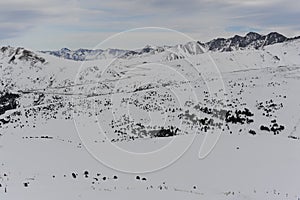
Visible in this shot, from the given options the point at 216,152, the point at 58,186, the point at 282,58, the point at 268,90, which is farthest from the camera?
the point at 282,58

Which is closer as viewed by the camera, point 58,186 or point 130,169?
point 58,186

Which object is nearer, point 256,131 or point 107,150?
point 107,150

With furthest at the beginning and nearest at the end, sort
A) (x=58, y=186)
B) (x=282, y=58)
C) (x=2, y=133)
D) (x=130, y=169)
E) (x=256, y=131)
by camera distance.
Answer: (x=282, y=58) < (x=2, y=133) < (x=256, y=131) < (x=130, y=169) < (x=58, y=186)

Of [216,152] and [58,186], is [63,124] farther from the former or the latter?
[58,186]

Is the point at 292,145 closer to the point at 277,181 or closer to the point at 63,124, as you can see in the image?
the point at 277,181

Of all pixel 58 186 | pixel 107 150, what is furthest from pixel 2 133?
pixel 58 186

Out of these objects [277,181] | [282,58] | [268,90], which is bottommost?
[277,181]

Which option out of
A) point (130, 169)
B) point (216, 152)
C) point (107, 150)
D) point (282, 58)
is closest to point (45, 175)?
point (130, 169)

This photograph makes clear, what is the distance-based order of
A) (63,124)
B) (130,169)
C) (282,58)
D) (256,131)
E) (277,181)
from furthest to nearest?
(282,58) → (63,124) → (256,131) → (130,169) → (277,181)

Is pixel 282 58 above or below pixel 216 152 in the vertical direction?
above
